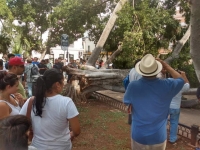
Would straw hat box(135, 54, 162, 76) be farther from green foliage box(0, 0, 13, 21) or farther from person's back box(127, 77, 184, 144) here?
green foliage box(0, 0, 13, 21)

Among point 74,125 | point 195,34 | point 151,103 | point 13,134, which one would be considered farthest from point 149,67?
point 13,134

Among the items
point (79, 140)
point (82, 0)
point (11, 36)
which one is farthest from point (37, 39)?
point (79, 140)

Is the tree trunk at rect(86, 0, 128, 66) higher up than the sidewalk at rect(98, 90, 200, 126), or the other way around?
the tree trunk at rect(86, 0, 128, 66)

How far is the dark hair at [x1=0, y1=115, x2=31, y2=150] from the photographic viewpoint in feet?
4.93

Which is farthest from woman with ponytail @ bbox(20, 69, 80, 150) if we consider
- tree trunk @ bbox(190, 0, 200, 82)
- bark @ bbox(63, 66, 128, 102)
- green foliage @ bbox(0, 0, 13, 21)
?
green foliage @ bbox(0, 0, 13, 21)

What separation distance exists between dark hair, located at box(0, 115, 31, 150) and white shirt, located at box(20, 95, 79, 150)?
61cm

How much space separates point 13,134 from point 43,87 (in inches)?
28.7

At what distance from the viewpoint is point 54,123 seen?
2209 millimetres

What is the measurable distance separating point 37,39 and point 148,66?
25.5 meters

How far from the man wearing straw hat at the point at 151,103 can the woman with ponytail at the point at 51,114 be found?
0.74 meters

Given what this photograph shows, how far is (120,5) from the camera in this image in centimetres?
1066

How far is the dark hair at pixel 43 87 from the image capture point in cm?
218

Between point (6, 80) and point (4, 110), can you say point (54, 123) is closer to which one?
point (4, 110)

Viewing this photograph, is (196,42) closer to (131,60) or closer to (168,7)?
(131,60)
